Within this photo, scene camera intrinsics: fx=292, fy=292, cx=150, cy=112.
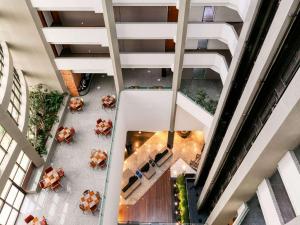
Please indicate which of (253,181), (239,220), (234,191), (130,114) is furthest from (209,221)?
A: (130,114)

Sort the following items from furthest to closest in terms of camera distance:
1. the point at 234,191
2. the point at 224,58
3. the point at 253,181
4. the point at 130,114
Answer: the point at 130,114, the point at 224,58, the point at 234,191, the point at 253,181

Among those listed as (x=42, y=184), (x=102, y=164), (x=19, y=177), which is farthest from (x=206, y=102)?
(x=19, y=177)

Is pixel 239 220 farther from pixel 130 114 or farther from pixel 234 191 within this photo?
pixel 130 114

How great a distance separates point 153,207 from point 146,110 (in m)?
6.20

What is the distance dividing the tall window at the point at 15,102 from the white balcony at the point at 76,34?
2.88m

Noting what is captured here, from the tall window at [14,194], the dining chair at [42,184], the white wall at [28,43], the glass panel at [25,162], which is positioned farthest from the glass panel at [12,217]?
the white wall at [28,43]

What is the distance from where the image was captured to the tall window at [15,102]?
43.7 ft

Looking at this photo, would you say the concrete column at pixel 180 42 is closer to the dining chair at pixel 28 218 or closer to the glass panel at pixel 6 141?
the glass panel at pixel 6 141

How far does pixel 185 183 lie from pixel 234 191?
8434mm

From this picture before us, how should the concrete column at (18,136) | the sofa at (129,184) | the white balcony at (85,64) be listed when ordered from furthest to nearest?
the sofa at (129,184), the white balcony at (85,64), the concrete column at (18,136)

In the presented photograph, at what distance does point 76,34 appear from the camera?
13.7 m

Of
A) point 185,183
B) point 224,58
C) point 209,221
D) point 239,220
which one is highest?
point 224,58

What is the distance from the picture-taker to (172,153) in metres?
20.6

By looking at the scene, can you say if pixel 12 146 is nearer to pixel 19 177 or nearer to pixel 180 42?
pixel 19 177
